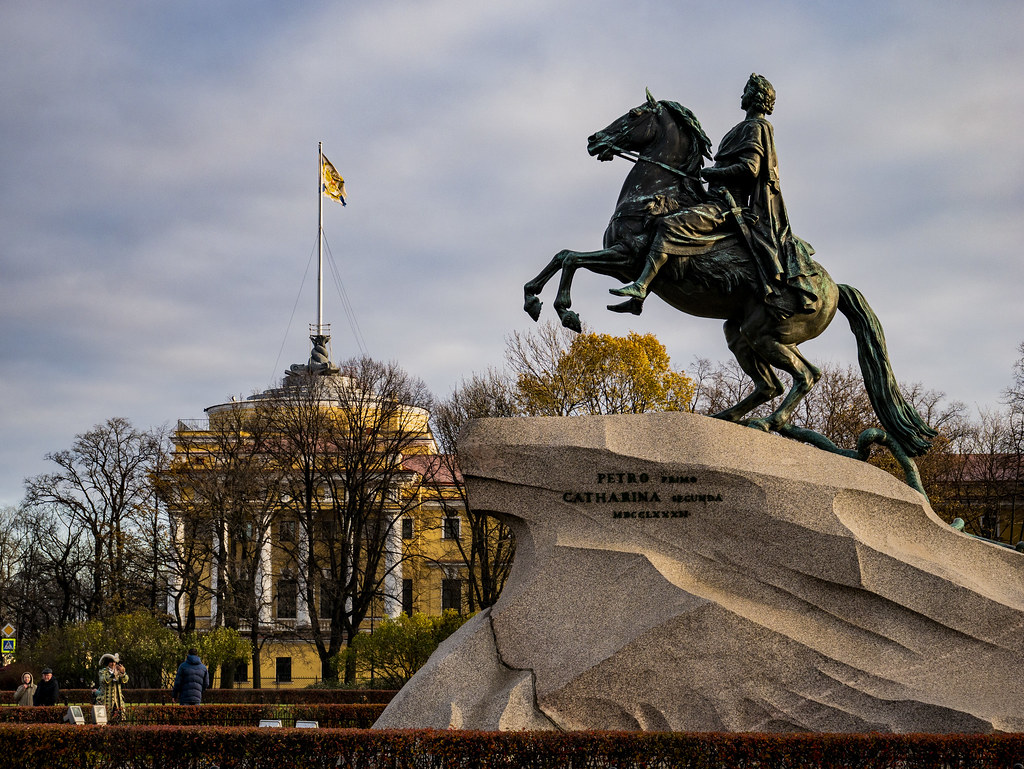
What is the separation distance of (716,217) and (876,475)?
304 centimetres

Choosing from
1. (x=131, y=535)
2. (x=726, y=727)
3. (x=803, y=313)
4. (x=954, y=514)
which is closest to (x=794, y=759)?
(x=726, y=727)

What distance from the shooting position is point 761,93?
39.1ft

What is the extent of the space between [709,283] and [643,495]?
255 cm

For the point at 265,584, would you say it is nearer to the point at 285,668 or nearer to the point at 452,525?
the point at 285,668

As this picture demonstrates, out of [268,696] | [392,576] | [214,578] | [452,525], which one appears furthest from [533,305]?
[214,578]

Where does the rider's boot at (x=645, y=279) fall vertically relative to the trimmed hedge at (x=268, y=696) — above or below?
above

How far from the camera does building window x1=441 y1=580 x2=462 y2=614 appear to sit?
1722 inches

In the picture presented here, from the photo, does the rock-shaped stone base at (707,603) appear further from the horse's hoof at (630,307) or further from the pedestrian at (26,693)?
the pedestrian at (26,693)

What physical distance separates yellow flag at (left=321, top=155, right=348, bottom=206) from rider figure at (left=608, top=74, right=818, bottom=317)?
36.6 meters

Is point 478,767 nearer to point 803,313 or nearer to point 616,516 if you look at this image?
point 616,516

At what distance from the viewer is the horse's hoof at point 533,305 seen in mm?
11219

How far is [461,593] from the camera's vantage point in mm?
41625

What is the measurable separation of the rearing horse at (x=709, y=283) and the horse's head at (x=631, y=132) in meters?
0.01

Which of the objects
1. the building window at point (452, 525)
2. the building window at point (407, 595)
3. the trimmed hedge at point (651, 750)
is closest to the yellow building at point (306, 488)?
the building window at point (452, 525)
